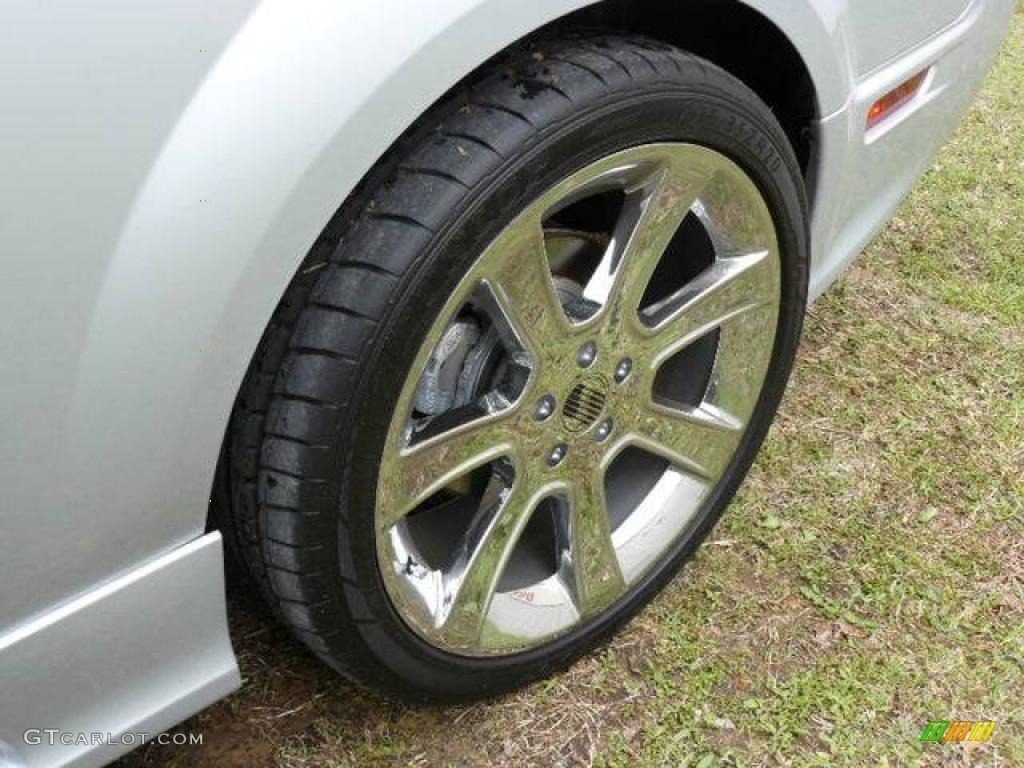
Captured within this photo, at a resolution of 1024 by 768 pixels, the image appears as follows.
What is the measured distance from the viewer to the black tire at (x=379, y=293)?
1.15m

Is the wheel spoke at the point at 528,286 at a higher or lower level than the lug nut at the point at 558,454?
higher

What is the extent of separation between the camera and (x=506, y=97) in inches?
47.7

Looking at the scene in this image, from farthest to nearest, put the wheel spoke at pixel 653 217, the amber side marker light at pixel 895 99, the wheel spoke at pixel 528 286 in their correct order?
the amber side marker light at pixel 895 99 < the wheel spoke at pixel 653 217 < the wheel spoke at pixel 528 286

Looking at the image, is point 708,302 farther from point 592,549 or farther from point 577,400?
point 592,549

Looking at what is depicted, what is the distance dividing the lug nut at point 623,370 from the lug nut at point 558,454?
12 centimetres

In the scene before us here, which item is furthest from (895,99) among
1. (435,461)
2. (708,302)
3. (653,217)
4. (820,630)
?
(435,461)

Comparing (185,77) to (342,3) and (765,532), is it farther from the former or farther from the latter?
(765,532)

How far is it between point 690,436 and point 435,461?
1.77 ft

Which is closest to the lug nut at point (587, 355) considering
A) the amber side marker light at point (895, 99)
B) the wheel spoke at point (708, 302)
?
the wheel spoke at point (708, 302)

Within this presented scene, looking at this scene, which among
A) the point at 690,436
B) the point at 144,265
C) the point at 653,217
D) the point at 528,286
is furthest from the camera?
the point at 690,436

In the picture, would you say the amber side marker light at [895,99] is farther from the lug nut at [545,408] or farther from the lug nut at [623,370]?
the lug nut at [545,408]

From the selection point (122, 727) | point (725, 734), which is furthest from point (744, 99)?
point (122, 727)

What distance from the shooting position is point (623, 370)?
154 cm

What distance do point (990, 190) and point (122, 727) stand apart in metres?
2.99
